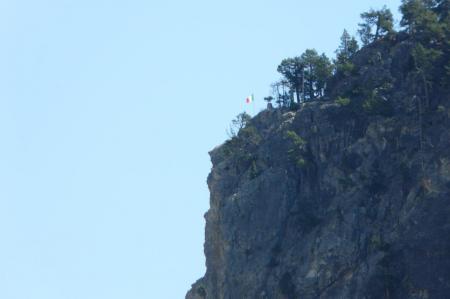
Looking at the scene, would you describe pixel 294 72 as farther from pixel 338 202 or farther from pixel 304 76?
pixel 338 202

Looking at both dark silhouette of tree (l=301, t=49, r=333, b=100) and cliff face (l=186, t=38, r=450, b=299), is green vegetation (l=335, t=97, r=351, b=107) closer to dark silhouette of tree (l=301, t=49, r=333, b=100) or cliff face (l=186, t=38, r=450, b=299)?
cliff face (l=186, t=38, r=450, b=299)

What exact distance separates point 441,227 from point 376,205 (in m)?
7.23

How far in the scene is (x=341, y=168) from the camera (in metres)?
102

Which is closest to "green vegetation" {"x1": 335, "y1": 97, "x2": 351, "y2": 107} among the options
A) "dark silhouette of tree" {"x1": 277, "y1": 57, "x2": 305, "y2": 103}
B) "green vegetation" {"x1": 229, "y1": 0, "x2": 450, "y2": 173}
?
"green vegetation" {"x1": 229, "y1": 0, "x2": 450, "y2": 173}

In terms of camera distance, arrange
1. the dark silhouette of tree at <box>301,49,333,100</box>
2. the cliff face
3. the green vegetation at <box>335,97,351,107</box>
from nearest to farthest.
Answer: the cliff face
the green vegetation at <box>335,97,351,107</box>
the dark silhouette of tree at <box>301,49,333,100</box>

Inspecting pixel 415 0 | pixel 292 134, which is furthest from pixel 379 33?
pixel 292 134

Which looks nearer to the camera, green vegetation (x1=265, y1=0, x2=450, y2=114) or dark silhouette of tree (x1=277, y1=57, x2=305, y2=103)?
green vegetation (x1=265, y1=0, x2=450, y2=114)

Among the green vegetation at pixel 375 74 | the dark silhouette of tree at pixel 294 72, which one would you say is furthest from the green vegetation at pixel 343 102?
the dark silhouette of tree at pixel 294 72

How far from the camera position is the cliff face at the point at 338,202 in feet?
301

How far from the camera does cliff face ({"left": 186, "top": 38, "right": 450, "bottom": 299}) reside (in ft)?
301

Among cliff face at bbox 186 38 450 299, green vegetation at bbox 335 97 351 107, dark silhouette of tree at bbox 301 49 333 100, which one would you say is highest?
dark silhouette of tree at bbox 301 49 333 100

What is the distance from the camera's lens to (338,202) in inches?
3920

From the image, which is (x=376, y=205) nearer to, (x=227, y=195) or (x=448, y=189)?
(x=448, y=189)

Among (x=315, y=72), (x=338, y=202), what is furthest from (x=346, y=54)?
(x=338, y=202)
